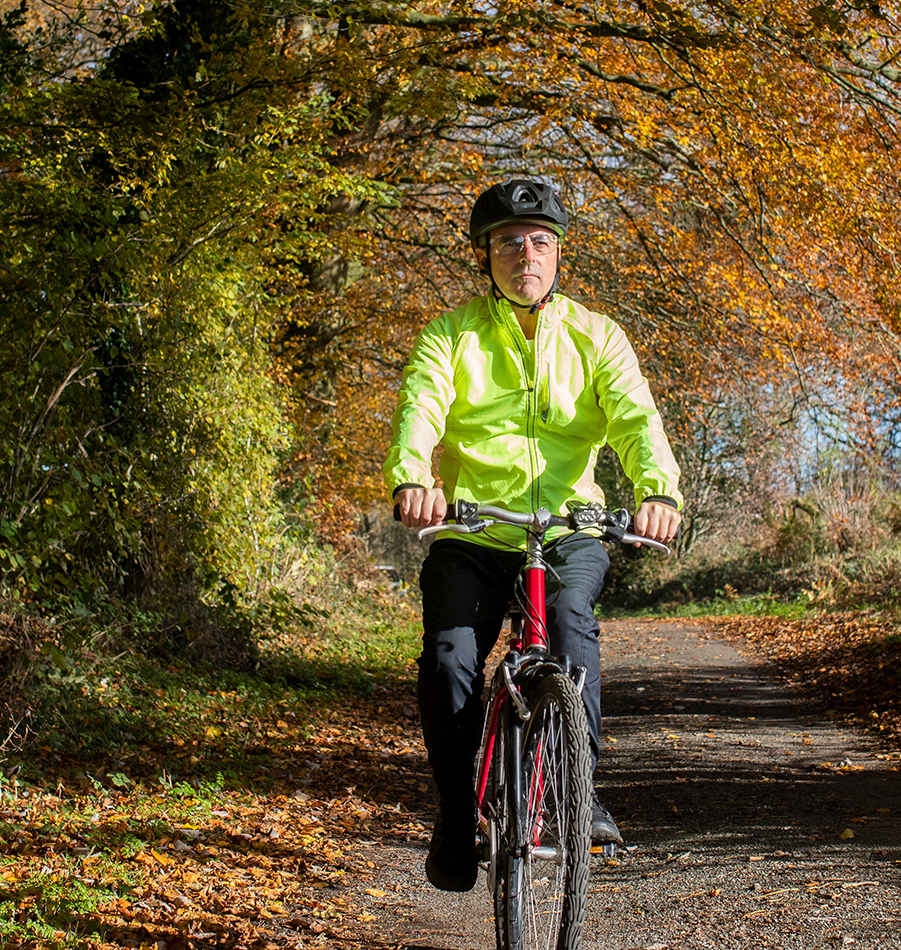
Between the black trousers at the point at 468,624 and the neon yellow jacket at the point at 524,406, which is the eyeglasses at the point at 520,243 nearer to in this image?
the neon yellow jacket at the point at 524,406

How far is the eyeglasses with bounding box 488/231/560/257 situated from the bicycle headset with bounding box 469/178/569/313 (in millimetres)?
36

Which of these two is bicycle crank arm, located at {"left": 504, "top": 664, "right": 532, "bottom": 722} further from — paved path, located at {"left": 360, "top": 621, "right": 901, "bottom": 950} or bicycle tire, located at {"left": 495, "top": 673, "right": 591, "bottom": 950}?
paved path, located at {"left": 360, "top": 621, "right": 901, "bottom": 950}

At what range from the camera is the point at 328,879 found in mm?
4441

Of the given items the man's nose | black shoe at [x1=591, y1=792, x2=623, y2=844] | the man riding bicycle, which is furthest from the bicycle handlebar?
the man's nose

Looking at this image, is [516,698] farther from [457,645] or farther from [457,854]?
[457,854]

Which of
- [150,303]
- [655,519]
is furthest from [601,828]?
[150,303]

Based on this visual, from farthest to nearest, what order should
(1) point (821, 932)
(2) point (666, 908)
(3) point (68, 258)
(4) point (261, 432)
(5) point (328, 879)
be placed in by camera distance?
(4) point (261, 432) → (3) point (68, 258) → (5) point (328, 879) → (2) point (666, 908) → (1) point (821, 932)

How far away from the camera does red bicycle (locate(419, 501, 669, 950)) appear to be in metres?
2.70

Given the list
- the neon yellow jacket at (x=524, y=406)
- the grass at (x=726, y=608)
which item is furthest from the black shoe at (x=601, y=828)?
the grass at (x=726, y=608)

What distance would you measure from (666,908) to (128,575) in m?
5.99

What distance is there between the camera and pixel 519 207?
3258mm

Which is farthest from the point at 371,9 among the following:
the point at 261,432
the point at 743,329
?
the point at 743,329

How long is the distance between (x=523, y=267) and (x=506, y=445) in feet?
1.93

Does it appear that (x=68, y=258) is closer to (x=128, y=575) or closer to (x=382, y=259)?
(x=128, y=575)
